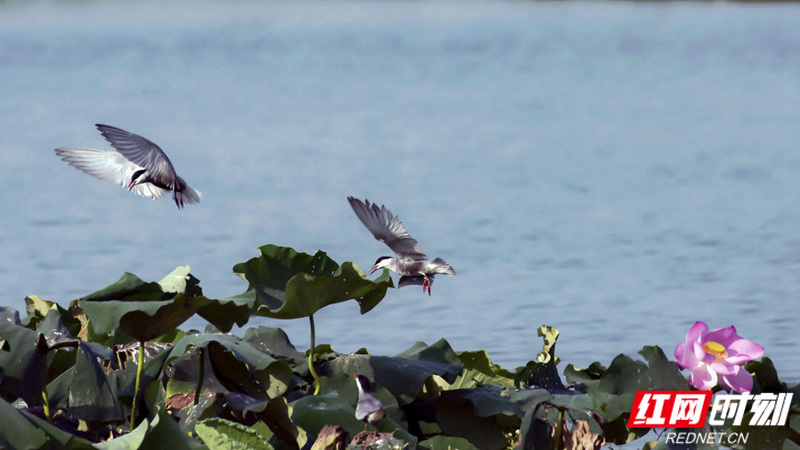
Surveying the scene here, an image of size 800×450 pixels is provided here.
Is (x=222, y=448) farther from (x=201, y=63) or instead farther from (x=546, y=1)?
(x=546, y=1)

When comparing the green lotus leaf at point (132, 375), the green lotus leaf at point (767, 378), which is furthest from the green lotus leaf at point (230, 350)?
the green lotus leaf at point (767, 378)

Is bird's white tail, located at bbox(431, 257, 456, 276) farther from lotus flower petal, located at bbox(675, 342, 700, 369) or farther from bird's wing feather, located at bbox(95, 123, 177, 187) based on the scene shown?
bird's wing feather, located at bbox(95, 123, 177, 187)

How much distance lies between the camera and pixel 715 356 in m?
2.66

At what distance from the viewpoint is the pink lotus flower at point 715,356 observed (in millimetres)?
2631

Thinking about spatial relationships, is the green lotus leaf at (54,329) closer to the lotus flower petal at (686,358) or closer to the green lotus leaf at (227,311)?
the green lotus leaf at (227,311)

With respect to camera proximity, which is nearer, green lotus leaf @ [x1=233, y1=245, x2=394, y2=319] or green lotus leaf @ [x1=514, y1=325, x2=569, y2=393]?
green lotus leaf @ [x1=233, y1=245, x2=394, y2=319]

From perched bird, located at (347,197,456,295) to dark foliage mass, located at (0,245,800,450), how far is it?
4.0 inches

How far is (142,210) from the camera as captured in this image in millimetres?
8906

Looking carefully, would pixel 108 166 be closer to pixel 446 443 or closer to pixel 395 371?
pixel 395 371

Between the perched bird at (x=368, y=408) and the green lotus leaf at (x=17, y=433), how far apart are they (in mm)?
741

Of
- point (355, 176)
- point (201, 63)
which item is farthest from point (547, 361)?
point (201, 63)

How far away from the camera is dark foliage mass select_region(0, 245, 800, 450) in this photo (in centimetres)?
276

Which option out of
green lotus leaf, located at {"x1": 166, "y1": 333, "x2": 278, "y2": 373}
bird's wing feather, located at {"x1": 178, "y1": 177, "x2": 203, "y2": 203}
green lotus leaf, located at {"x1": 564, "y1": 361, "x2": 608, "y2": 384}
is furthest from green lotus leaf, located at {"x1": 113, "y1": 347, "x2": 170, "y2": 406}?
green lotus leaf, located at {"x1": 564, "y1": 361, "x2": 608, "y2": 384}

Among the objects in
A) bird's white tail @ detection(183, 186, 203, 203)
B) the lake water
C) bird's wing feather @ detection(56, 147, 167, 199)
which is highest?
bird's wing feather @ detection(56, 147, 167, 199)
